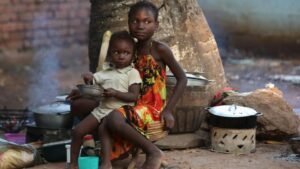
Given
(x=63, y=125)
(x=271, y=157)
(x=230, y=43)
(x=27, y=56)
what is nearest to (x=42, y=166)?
(x=63, y=125)

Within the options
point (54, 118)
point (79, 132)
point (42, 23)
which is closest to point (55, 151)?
point (54, 118)

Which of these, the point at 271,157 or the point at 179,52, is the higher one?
the point at 179,52

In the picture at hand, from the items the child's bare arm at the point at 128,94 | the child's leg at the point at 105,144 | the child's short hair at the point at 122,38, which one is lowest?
the child's leg at the point at 105,144

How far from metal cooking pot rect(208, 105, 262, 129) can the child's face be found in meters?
1.22

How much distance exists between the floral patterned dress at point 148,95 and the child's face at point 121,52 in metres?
0.28

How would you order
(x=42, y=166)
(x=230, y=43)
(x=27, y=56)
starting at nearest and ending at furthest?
(x=42, y=166), (x=27, y=56), (x=230, y=43)

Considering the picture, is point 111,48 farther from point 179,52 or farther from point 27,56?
point 27,56

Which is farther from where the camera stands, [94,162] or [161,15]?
[161,15]

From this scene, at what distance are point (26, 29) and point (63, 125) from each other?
5.16 m

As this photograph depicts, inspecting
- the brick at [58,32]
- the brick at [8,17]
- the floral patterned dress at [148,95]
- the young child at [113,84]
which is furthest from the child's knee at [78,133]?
the brick at [58,32]

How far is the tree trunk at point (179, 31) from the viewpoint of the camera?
647 centimetres

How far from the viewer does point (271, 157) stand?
18.6ft

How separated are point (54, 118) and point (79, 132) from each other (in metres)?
0.82

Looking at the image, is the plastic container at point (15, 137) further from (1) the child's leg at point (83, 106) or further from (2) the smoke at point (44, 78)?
(2) the smoke at point (44, 78)
